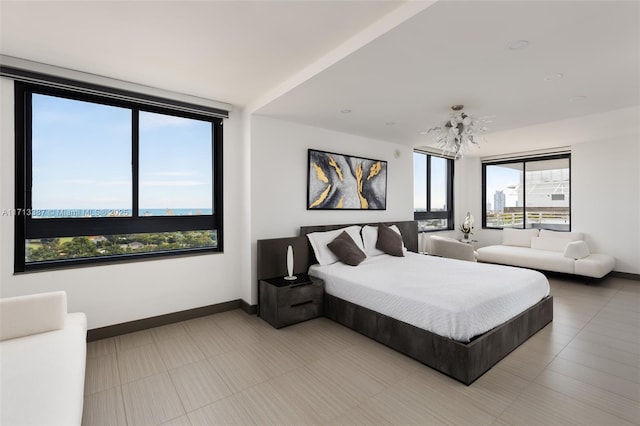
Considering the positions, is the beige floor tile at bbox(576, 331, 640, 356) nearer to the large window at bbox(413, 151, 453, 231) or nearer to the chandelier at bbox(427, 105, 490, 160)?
the chandelier at bbox(427, 105, 490, 160)

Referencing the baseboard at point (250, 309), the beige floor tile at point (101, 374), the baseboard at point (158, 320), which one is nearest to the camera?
the beige floor tile at point (101, 374)

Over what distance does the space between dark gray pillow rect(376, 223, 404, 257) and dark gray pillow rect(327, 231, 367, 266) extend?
56 centimetres

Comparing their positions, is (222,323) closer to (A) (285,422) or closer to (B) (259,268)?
(B) (259,268)

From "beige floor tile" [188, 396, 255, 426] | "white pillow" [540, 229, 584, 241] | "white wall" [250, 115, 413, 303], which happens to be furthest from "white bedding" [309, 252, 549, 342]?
"white pillow" [540, 229, 584, 241]

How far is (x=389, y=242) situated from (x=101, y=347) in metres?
3.62

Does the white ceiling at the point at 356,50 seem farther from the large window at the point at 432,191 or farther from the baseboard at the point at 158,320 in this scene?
the large window at the point at 432,191

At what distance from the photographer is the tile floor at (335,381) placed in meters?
1.92

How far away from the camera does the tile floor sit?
1916 mm

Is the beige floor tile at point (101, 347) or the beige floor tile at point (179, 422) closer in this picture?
the beige floor tile at point (179, 422)

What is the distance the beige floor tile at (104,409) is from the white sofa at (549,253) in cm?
628

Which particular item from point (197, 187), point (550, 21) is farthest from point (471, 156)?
point (197, 187)

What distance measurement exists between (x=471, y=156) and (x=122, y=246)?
732 centimetres

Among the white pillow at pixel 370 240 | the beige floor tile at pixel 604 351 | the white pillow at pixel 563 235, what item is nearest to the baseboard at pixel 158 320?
the white pillow at pixel 370 240

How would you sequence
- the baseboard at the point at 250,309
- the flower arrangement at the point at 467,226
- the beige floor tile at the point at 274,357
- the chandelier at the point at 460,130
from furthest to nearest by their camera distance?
the flower arrangement at the point at 467,226 < the baseboard at the point at 250,309 < the chandelier at the point at 460,130 < the beige floor tile at the point at 274,357
